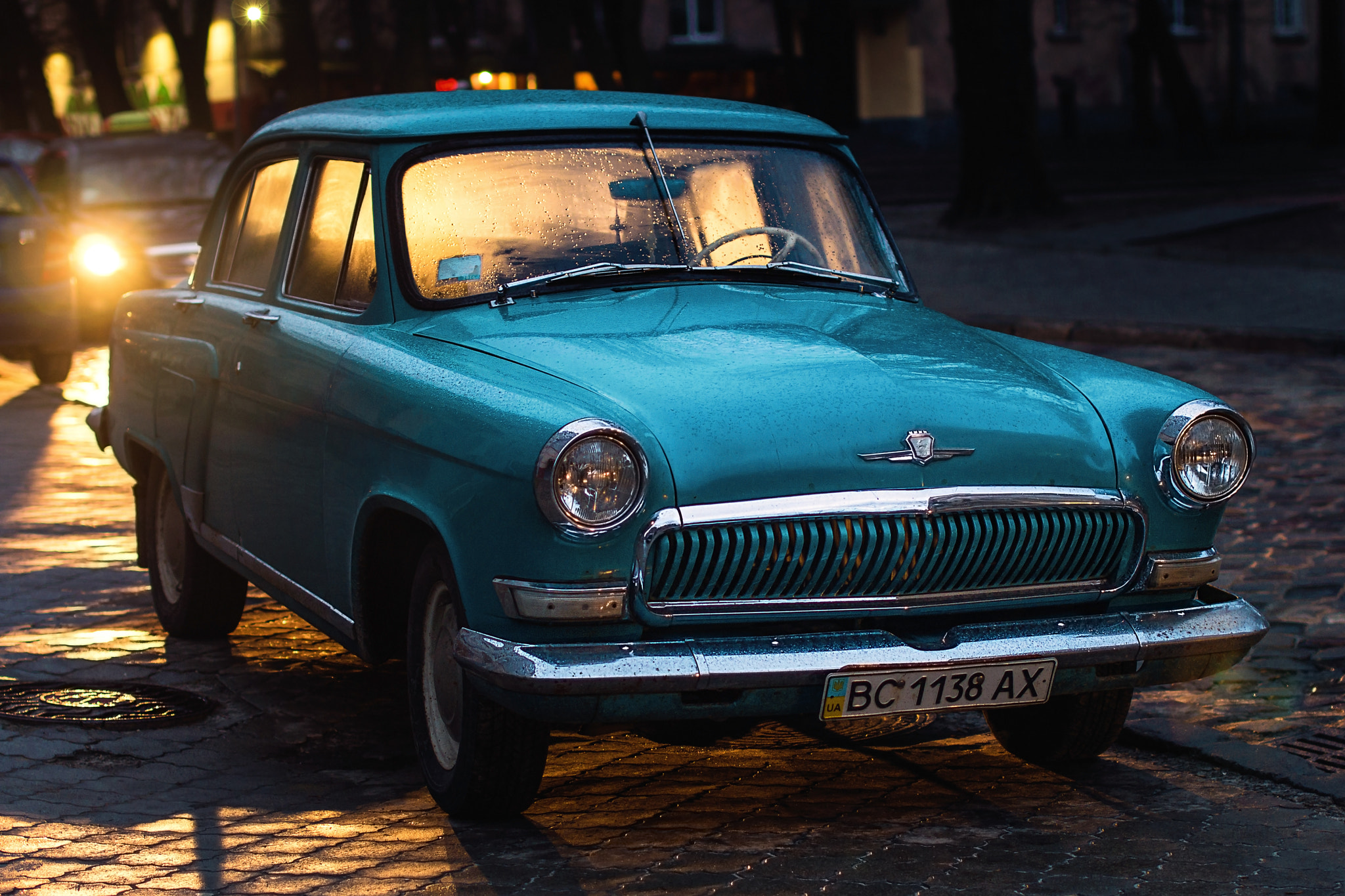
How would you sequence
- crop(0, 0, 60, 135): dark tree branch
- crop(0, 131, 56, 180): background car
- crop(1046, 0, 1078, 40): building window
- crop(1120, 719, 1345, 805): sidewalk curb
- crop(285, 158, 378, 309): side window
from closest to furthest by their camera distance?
crop(1120, 719, 1345, 805): sidewalk curb, crop(285, 158, 378, 309): side window, crop(0, 131, 56, 180): background car, crop(0, 0, 60, 135): dark tree branch, crop(1046, 0, 1078, 40): building window

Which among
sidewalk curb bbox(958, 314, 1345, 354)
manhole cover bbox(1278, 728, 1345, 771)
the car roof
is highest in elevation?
the car roof

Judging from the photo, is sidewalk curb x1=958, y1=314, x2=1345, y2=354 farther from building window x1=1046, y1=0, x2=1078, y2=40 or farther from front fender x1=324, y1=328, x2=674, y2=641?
building window x1=1046, y1=0, x2=1078, y2=40

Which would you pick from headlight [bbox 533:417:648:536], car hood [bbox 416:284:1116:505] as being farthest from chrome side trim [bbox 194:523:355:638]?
headlight [bbox 533:417:648:536]

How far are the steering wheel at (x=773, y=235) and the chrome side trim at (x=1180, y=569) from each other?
1.44 meters

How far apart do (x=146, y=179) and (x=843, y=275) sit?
15561mm

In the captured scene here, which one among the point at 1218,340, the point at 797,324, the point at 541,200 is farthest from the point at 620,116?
the point at 1218,340

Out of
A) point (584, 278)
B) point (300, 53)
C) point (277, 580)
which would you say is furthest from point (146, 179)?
point (584, 278)

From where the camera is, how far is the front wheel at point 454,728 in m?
4.30

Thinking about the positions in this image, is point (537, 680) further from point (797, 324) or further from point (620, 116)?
point (620, 116)

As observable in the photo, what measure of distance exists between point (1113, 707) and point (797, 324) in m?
1.28

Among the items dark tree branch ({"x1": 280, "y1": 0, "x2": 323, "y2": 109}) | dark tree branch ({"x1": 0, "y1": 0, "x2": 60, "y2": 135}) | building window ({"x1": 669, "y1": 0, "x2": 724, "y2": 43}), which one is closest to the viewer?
dark tree branch ({"x1": 280, "y1": 0, "x2": 323, "y2": 109})

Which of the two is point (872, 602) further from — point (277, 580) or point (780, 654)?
point (277, 580)

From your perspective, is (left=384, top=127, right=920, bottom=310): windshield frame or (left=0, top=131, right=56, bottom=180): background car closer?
(left=384, top=127, right=920, bottom=310): windshield frame

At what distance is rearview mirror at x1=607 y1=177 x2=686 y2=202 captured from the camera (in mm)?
5238
